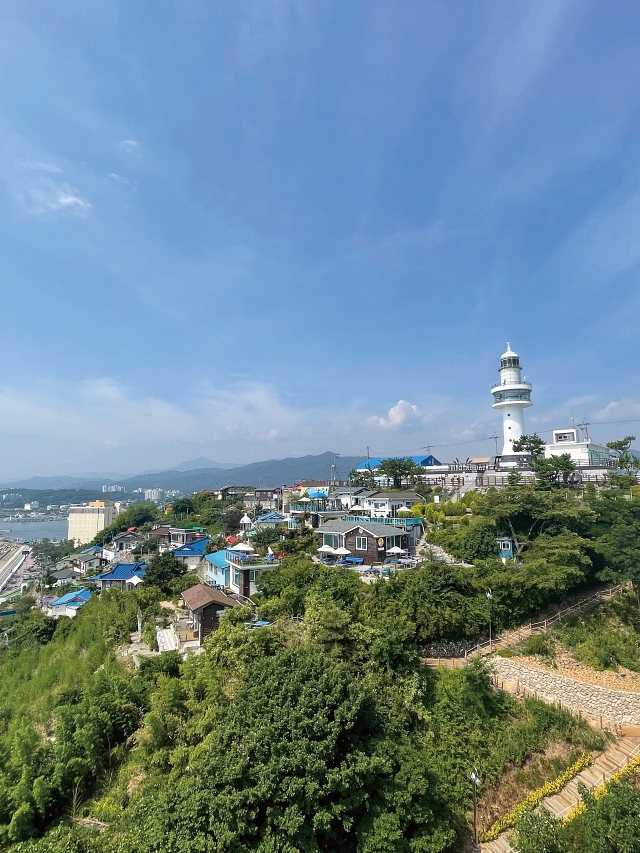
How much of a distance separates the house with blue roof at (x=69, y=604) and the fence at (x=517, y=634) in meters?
30.3

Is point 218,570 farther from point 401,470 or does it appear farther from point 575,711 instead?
point 401,470

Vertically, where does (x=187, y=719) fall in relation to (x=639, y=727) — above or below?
above

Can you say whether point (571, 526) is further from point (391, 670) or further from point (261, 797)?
point (261, 797)

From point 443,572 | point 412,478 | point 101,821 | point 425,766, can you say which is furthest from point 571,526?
point 101,821

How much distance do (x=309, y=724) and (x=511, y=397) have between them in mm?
42907

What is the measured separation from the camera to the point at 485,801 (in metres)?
12.0

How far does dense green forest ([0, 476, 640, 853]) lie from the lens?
9.05 metres

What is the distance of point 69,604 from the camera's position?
113 feet

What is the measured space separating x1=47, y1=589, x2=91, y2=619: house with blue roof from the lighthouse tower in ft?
141

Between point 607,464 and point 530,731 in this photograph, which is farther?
point 607,464

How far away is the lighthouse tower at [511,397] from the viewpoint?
148ft

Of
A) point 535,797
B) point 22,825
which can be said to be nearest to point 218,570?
point 22,825

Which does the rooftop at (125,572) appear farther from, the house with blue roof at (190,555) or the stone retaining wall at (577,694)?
the stone retaining wall at (577,694)

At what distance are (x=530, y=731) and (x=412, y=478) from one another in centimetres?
2912
